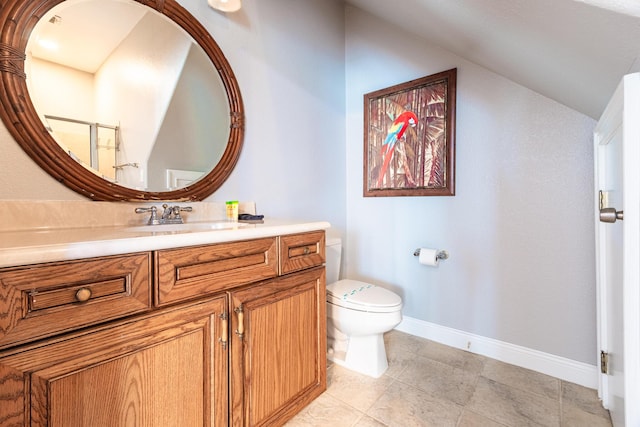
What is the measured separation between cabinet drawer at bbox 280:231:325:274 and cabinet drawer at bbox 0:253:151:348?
510mm

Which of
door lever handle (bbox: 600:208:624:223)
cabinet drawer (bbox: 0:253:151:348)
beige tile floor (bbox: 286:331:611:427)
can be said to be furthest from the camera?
beige tile floor (bbox: 286:331:611:427)

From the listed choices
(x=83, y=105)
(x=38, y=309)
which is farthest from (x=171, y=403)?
(x=83, y=105)

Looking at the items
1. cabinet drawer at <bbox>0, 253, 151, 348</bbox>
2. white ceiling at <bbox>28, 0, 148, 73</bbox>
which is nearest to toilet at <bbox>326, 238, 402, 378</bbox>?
cabinet drawer at <bbox>0, 253, 151, 348</bbox>

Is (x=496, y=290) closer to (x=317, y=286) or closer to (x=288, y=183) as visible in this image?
(x=317, y=286)

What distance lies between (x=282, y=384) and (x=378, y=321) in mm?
578

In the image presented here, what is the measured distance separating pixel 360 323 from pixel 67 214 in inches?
54.7

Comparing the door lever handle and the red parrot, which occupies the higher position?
the red parrot

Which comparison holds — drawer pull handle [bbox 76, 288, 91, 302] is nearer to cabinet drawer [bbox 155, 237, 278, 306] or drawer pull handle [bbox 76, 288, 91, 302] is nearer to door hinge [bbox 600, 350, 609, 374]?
cabinet drawer [bbox 155, 237, 278, 306]

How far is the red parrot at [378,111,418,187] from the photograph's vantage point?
6.61ft

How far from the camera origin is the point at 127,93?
123cm

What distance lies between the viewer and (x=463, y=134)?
1818 mm

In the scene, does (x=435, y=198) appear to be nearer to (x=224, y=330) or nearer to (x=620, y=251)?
(x=620, y=251)

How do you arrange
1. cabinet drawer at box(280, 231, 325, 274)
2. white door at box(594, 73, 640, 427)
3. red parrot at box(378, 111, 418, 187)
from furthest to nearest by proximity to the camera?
red parrot at box(378, 111, 418, 187), cabinet drawer at box(280, 231, 325, 274), white door at box(594, 73, 640, 427)

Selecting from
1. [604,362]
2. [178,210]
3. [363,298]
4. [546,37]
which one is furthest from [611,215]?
[178,210]
